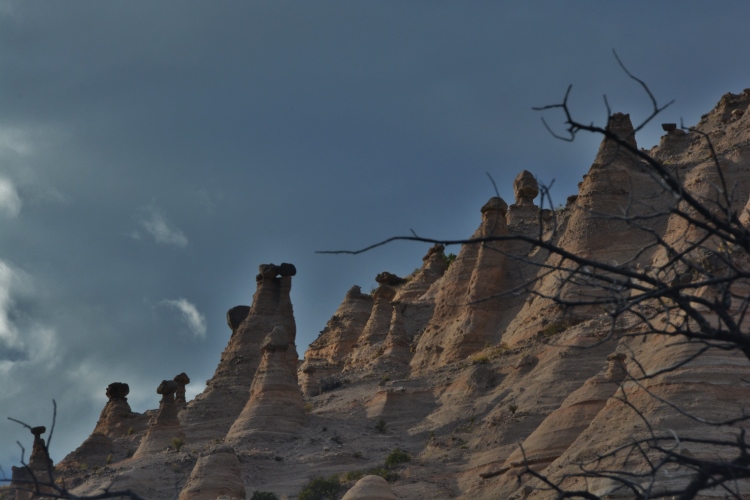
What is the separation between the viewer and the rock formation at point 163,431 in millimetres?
42219

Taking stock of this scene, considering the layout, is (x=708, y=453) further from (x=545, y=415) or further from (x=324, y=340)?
(x=324, y=340)

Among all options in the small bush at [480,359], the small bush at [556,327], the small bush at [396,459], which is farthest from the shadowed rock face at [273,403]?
the small bush at [556,327]

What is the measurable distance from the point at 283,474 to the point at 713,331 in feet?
95.8

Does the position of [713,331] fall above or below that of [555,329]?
below

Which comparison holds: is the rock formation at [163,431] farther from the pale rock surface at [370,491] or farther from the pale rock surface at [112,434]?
the pale rock surface at [370,491]

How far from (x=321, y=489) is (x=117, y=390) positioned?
27.2 metres

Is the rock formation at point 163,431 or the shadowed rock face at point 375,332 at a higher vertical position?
the shadowed rock face at point 375,332

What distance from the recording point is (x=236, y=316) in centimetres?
6147

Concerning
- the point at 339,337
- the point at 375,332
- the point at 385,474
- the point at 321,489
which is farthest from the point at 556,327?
the point at 339,337

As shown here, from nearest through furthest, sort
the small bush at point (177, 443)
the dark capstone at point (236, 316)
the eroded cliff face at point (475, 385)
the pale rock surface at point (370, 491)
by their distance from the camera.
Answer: the pale rock surface at point (370, 491) → the eroded cliff face at point (475, 385) → the small bush at point (177, 443) → the dark capstone at point (236, 316)

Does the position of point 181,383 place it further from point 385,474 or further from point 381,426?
point 385,474

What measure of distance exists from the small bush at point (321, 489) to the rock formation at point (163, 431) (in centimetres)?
1087

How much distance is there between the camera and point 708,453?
2005 centimetres

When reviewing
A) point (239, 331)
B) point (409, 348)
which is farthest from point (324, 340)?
point (409, 348)
